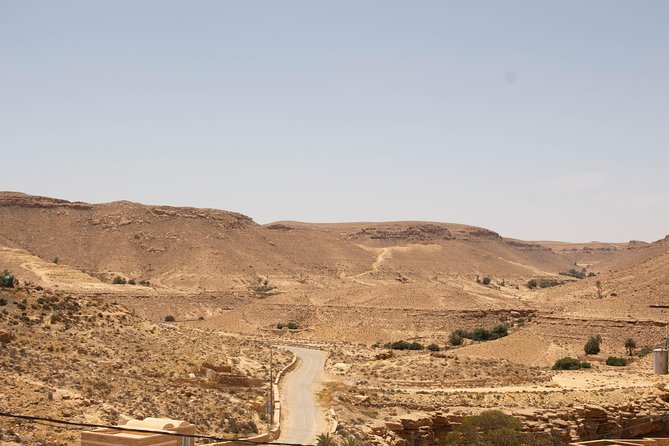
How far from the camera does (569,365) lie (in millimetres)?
49812

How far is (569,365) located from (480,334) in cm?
1719

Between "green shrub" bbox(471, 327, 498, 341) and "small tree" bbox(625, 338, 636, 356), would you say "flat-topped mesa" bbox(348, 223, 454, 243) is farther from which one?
"small tree" bbox(625, 338, 636, 356)

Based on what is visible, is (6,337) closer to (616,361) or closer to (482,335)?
(616,361)

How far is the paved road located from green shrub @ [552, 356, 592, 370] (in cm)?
1266

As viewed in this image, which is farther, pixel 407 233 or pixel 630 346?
pixel 407 233

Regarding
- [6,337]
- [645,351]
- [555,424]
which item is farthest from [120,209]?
[555,424]

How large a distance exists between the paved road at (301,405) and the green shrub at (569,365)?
12657 mm

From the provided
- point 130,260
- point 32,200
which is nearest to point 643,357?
point 130,260

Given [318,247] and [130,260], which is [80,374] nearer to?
[130,260]

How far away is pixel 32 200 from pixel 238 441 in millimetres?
107469

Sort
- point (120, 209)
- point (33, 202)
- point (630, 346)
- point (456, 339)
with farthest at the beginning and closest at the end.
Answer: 1. point (120, 209)
2. point (33, 202)
3. point (456, 339)
4. point (630, 346)

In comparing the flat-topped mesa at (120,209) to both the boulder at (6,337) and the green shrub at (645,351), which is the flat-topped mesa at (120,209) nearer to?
the green shrub at (645,351)

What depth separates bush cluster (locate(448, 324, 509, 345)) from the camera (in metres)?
65.2

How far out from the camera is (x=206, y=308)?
88.0 m
